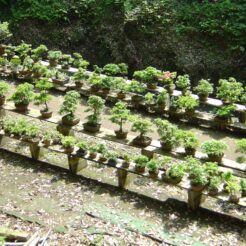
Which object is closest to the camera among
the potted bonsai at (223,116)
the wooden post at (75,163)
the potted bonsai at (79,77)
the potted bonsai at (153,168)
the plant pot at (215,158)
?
the potted bonsai at (153,168)

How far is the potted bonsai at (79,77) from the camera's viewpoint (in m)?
13.4

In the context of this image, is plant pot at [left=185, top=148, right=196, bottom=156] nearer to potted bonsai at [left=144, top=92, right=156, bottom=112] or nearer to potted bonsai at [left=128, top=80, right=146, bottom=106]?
potted bonsai at [left=144, top=92, right=156, bottom=112]

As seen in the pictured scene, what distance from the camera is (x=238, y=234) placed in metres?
8.60

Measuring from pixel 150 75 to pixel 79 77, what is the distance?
6.67 ft

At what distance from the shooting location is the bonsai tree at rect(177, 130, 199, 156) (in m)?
9.62

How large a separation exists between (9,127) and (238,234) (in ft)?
17.9

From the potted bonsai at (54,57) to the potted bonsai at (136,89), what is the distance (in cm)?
305

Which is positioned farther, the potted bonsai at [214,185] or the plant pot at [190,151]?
the plant pot at [190,151]

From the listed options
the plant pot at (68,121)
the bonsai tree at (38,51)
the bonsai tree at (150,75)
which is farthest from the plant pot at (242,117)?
the bonsai tree at (38,51)

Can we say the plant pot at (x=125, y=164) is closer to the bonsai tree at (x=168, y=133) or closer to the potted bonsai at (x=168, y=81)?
the bonsai tree at (x=168, y=133)

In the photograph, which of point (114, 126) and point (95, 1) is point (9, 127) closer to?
point (114, 126)

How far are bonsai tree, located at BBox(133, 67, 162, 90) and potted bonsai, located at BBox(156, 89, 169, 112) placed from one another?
60cm

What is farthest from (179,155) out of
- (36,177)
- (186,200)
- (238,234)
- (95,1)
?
(95,1)

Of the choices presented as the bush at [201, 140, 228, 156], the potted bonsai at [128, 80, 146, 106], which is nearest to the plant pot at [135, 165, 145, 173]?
the bush at [201, 140, 228, 156]
